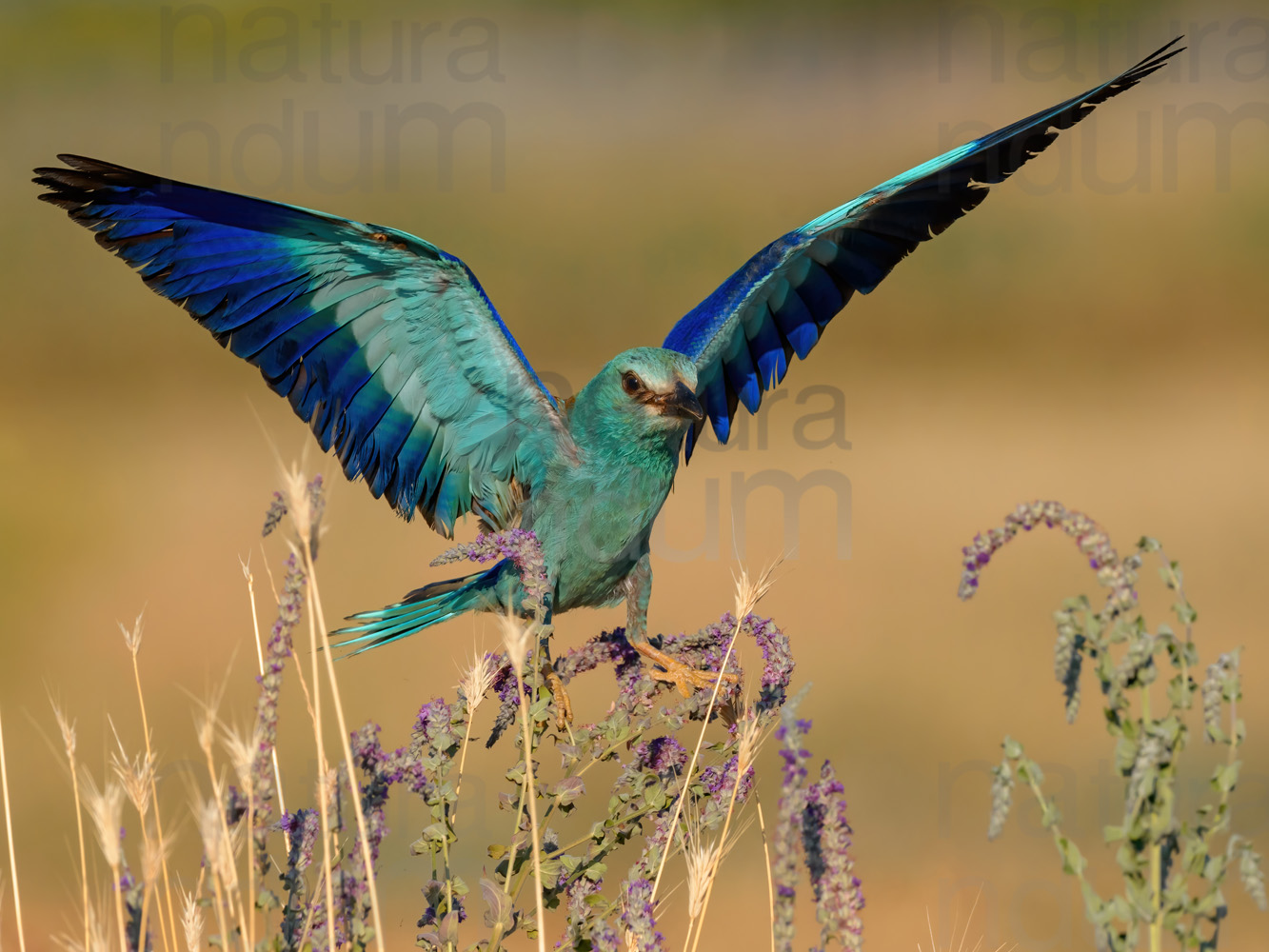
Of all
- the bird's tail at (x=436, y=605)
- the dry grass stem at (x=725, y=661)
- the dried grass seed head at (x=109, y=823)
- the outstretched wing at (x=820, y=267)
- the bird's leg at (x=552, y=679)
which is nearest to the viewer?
the dried grass seed head at (x=109, y=823)

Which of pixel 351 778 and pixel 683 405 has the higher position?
pixel 683 405

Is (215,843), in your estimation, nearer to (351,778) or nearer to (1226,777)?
(351,778)

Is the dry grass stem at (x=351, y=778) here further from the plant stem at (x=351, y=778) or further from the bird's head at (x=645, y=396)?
the bird's head at (x=645, y=396)

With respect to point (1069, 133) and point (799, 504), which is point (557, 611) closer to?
point (799, 504)

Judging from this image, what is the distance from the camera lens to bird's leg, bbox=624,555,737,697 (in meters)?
3.20

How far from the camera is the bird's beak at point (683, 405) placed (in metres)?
3.54

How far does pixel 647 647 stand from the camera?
3352 millimetres

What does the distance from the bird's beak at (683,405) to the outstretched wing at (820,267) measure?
50 cm

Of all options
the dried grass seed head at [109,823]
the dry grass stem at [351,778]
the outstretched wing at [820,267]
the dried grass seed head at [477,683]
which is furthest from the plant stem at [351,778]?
the outstretched wing at [820,267]

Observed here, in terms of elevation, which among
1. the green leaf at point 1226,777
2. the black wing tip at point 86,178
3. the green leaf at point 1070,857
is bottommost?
the green leaf at point 1070,857

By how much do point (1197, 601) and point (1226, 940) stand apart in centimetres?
327

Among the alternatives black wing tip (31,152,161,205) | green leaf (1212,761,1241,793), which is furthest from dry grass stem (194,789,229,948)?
black wing tip (31,152,161,205)

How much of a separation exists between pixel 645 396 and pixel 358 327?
81 centimetres

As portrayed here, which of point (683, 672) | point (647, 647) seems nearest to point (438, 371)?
point (647, 647)
